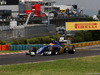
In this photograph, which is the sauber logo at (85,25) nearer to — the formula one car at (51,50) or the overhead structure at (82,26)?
the overhead structure at (82,26)

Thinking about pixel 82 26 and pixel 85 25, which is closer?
pixel 85 25

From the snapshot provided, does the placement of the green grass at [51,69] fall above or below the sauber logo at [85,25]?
above

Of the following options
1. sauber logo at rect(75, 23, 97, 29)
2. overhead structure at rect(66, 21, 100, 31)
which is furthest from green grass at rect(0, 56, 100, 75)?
sauber logo at rect(75, 23, 97, 29)

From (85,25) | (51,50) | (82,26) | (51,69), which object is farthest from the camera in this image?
(82,26)

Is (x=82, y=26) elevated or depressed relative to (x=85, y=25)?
depressed

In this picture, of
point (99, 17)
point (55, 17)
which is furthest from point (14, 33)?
point (99, 17)

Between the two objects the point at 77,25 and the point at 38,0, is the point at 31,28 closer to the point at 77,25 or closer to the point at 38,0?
the point at 77,25

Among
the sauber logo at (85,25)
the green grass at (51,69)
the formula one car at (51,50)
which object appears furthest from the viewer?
the sauber logo at (85,25)

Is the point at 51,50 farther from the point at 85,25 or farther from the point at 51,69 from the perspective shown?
the point at 85,25

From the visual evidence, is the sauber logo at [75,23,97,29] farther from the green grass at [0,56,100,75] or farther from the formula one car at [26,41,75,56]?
the green grass at [0,56,100,75]

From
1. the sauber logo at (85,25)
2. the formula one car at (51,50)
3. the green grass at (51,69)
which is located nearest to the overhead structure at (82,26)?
the sauber logo at (85,25)

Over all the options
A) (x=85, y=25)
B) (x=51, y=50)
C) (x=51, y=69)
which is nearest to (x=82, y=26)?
(x=85, y=25)

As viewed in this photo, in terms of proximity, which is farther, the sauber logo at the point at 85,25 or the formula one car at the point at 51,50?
the sauber logo at the point at 85,25

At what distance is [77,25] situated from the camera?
57625 mm
